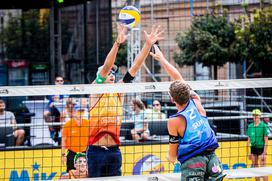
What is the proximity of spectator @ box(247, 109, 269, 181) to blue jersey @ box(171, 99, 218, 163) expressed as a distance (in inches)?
203

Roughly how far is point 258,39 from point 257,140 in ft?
29.5

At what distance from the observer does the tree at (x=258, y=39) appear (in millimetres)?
19750

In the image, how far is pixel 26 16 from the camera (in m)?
28.9

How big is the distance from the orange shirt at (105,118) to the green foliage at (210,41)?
13580mm

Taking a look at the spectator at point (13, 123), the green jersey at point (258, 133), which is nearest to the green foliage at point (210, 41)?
the green jersey at point (258, 133)

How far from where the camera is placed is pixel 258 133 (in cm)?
1169

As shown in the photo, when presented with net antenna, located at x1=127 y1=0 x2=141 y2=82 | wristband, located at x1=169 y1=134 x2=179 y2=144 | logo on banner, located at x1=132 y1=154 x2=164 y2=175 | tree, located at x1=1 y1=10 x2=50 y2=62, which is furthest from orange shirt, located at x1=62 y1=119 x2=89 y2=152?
tree, located at x1=1 y1=10 x2=50 y2=62

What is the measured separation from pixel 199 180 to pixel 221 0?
18625 mm

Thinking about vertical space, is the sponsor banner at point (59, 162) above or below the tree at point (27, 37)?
below

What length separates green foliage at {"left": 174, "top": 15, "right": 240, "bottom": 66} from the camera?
21094 mm

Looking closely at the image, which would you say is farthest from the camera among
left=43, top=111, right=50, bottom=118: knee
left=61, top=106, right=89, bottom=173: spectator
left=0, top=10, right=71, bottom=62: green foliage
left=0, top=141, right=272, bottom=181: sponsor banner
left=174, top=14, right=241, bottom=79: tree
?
left=0, top=10, right=71, bottom=62: green foliage

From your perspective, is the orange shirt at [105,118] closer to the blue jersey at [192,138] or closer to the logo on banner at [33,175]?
the blue jersey at [192,138]

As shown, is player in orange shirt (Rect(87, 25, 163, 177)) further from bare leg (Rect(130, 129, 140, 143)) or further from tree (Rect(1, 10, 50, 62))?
tree (Rect(1, 10, 50, 62))

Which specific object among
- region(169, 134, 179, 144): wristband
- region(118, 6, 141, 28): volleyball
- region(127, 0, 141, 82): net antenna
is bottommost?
region(169, 134, 179, 144): wristband
